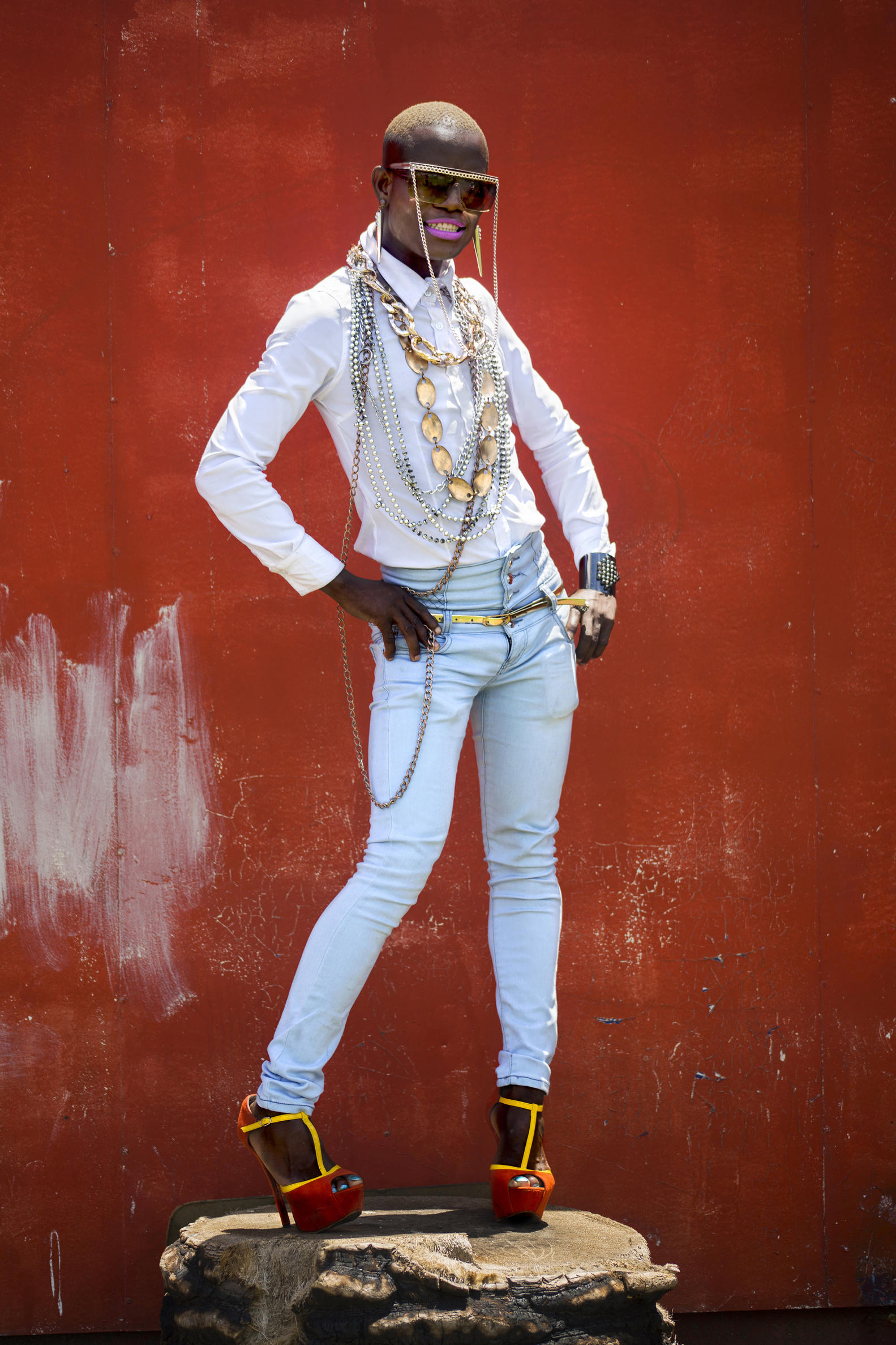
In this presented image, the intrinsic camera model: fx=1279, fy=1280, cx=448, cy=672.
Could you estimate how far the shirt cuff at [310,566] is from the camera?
2434 millimetres

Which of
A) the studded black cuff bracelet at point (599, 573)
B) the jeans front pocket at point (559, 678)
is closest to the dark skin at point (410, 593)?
the jeans front pocket at point (559, 678)

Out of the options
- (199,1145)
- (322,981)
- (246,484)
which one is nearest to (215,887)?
(199,1145)

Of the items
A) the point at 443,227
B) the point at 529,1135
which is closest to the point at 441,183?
the point at 443,227

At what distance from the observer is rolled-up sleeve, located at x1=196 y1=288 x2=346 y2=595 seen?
241 centimetres

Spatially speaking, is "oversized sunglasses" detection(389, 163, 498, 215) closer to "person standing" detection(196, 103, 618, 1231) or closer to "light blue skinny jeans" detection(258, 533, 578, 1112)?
"person standing" detection(196, 103, 618, 1231)

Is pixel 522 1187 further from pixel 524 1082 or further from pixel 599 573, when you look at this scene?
pixel 599 573

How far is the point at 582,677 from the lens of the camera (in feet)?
11.1

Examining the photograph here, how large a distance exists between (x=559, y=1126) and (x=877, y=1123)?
2.82 feet

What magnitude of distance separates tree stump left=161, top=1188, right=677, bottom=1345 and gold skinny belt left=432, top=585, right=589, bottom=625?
1.15 meters

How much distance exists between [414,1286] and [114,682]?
169cm

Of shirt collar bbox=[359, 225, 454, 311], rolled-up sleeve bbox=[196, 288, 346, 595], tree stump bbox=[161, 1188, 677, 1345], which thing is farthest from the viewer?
shirt collar bbox=[359, 225, 454, 311]

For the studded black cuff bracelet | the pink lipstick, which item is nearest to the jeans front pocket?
the studded black cuff bracelet

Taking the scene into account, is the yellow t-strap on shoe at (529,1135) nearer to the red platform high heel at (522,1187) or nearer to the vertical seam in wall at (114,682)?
the red platform high heel at (522,1187)

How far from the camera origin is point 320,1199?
2355mm
